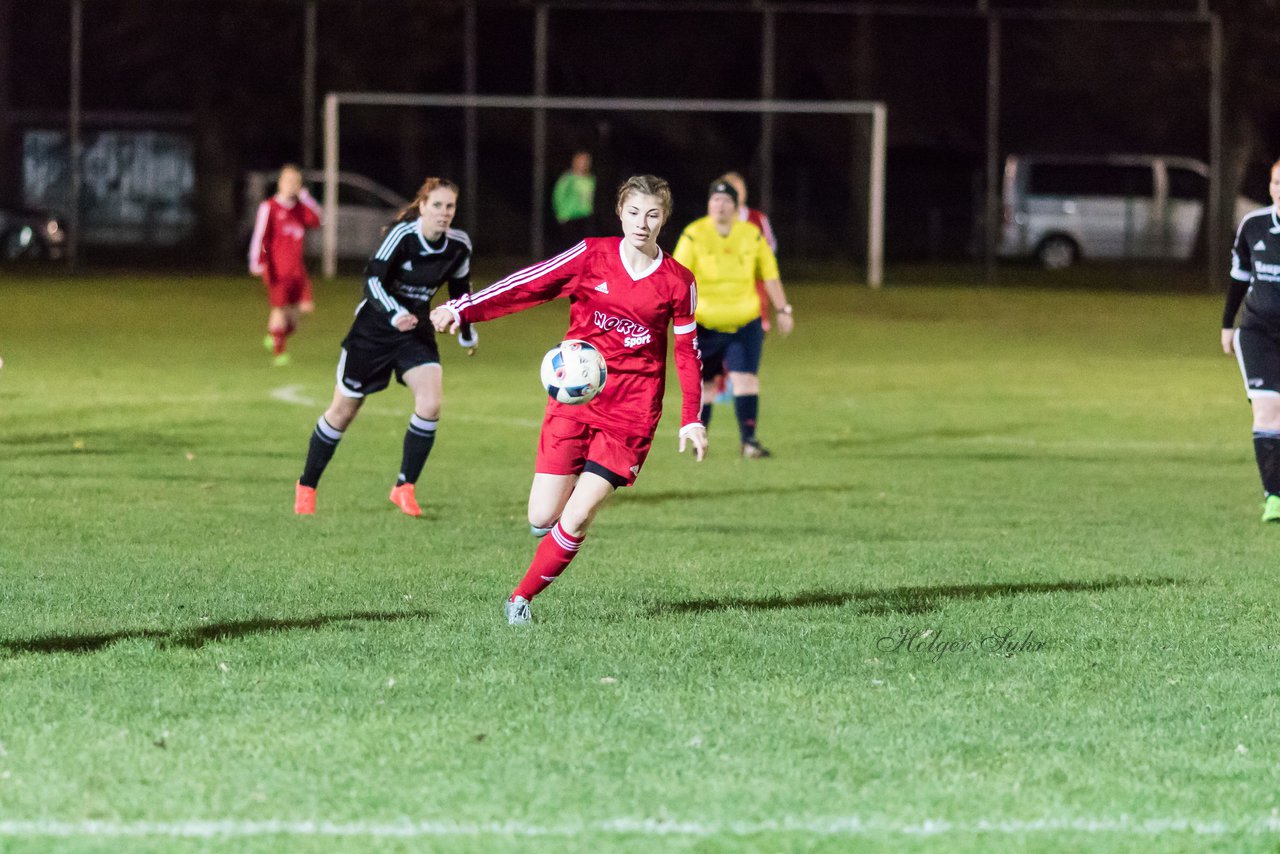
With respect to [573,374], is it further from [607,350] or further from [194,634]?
[194,634]

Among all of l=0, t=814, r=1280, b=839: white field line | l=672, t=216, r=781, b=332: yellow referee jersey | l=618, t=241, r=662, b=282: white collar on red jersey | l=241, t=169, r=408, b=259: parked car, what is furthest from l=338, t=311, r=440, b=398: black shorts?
l=241, t=169, r=408, b=259: parked car

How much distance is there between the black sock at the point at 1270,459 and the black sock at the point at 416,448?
4.10 meters

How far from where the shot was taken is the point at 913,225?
34.1 m

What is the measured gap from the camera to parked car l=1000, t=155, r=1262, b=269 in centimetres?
3406

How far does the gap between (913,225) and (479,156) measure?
7441 millimetres

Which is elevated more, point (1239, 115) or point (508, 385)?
point (1239, 115)

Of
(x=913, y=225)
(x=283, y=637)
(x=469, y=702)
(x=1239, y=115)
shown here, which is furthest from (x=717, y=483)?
(x=1239, y=115)

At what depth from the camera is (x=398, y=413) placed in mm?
15125

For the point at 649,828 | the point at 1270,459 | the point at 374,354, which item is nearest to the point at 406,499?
the point at 374,354

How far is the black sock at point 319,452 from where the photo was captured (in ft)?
32.7

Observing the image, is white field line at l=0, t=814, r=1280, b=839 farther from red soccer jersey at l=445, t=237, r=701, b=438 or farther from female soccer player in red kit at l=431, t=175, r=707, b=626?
red soccer jersey at l=445, t=237, r=701, b=438

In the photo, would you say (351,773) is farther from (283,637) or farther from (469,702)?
(283,637)

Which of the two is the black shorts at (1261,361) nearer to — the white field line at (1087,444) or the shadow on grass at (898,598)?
the shadow on grass at (898,598)

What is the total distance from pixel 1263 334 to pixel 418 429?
4.20 m
